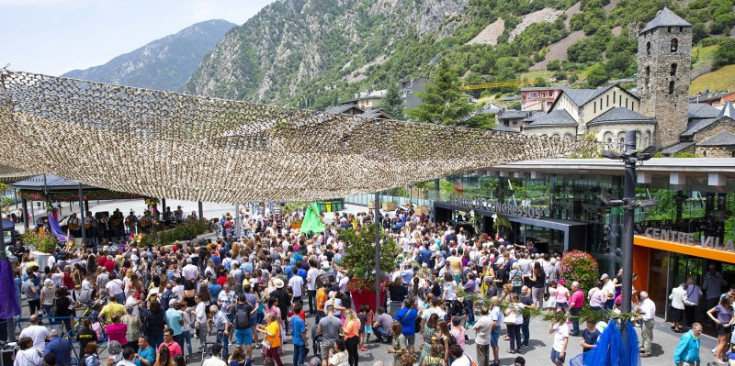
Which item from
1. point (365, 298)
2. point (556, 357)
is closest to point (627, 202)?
point (556, 357)

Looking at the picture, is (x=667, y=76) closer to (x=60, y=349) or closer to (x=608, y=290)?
(x=608, y=290)

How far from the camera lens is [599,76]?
340 feet

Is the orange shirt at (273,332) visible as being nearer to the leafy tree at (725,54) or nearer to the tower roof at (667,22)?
the tower roof at (667,22)

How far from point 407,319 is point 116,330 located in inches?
178

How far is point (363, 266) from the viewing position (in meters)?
10.4

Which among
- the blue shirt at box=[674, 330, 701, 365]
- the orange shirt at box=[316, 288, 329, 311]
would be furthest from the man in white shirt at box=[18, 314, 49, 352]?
the blue shirt at box=[674, 330, 701, 365]

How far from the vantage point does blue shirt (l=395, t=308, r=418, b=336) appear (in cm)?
793

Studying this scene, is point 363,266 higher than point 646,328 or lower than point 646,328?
higher

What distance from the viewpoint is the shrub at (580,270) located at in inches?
442

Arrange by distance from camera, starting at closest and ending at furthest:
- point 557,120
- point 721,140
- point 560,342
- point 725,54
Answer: point 560,342 → point 721,140 → point 557,120 → point 725,54

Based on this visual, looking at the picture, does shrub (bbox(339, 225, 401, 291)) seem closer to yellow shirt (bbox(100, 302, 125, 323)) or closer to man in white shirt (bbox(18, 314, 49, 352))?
yellow shirt (bbox(100, 302, 125, 323))

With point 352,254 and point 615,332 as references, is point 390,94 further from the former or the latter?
point 615,332

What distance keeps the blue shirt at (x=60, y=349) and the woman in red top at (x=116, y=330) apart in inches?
21.1

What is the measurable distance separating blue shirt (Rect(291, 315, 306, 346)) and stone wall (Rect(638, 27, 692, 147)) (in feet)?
195
